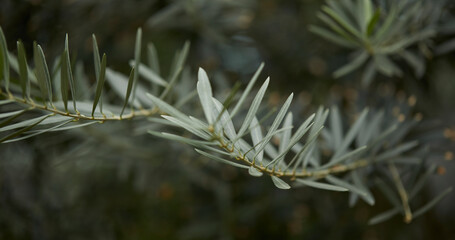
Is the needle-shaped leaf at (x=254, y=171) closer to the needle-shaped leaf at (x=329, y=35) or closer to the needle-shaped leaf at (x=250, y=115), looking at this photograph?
the needle-shaped leaf at (x=250, y=115)

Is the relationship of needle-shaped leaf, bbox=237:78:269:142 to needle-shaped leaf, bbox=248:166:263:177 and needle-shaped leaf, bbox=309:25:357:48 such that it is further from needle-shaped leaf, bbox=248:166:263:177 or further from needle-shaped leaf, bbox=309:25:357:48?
needle-shaped leaf, bbox=309:25:357:48

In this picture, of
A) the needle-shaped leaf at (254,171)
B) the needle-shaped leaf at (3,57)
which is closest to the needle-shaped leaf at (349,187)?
the needle-shaped leaf at (254,171)

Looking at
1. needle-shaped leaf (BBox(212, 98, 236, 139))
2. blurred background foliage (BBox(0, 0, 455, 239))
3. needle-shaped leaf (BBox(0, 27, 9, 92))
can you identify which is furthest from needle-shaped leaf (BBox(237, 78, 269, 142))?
blurred background foliage (BBox(0, 0, 455, 239))

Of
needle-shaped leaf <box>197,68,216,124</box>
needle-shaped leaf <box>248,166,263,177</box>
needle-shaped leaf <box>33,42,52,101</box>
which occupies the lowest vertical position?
needle-shaped leaf <box>248,166,263,177</box>

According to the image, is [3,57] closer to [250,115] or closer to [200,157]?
[250,115]

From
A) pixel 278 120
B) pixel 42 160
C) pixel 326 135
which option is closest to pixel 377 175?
pixel 326 135

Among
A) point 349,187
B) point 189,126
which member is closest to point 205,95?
point 189,126

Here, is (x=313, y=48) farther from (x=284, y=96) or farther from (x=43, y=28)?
(x=43, y=28)

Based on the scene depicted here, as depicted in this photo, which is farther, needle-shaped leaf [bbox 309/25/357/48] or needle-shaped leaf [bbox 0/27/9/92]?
needle-shaped leaf [bbox 309/25/357/48]
